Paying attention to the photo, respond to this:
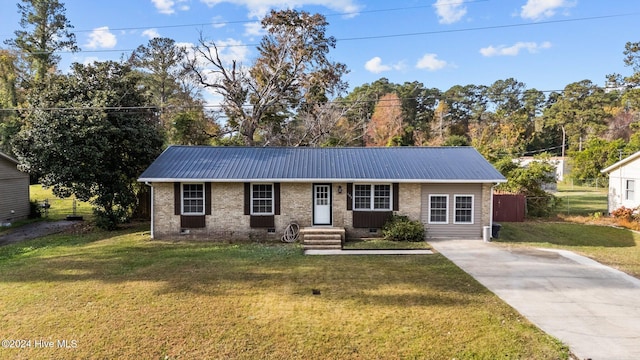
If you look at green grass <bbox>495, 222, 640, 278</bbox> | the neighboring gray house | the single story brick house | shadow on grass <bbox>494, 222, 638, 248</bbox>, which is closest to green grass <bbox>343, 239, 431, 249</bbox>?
the single story brick house

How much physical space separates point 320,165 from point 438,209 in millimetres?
5294

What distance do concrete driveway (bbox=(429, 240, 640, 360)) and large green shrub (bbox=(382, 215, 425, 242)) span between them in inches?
46.3

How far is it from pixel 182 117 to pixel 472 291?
25658 mm

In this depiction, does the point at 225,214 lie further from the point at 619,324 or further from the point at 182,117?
the point at 182,117

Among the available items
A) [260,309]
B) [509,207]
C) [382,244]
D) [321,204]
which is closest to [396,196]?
[382,244]

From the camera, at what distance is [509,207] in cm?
1864

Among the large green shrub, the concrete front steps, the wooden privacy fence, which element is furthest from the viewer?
the wooden privacy fence

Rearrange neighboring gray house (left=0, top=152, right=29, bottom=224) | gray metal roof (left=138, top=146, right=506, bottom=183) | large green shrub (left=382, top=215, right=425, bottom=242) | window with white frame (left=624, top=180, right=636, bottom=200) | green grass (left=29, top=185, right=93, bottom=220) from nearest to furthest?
large green shrub (left=382, top=215, right=425, bottom=242) < gray metal roof (left=138, top=146, right=506, bottom=183) < neighboring gray house (left=0, top=152, right=29, bottom=224) < window with white frame (left=624, top=180, right=636, bottom=200) < green grass (left=29, top=185, right=93, bottom=220)

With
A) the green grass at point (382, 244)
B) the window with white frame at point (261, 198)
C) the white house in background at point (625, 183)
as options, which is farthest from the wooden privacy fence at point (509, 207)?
the window with white frame at point (261, 198)

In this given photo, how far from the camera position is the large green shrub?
46.7 ft

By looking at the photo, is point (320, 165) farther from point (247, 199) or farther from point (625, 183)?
point (625, 183)

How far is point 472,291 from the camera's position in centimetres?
840

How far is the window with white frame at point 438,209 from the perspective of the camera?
48.6 feet

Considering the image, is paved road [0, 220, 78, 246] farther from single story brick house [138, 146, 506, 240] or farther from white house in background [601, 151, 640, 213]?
white house in background [601, 151, 640, 213]
